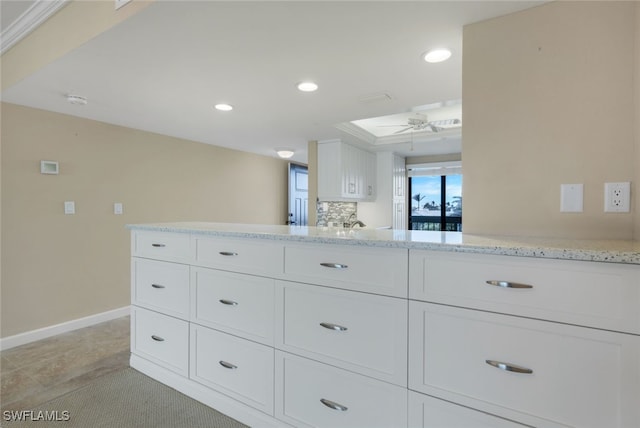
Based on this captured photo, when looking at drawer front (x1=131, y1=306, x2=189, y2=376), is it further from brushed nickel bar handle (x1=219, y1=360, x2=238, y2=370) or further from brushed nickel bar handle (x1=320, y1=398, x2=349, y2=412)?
brushed nickel bar handle (x1=320, y1=398, x2=349, y2=412)

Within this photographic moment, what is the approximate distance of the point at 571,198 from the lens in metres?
1.45

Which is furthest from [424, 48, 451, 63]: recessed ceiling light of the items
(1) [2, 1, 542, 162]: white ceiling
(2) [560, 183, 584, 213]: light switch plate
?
(2) [560, 183, 584, 213]: light switch plate

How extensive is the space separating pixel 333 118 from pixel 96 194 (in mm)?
2691

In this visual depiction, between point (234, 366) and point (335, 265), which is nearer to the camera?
point (335, 265)

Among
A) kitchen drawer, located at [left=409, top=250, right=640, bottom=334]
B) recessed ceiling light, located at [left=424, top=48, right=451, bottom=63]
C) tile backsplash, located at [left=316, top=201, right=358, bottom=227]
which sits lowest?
kitchen drawer, located at [left=409, top=250, right=640, bottom=334]

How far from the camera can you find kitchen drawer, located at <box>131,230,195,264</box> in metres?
2.04

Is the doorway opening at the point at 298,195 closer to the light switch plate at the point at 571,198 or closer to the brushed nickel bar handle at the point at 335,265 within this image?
the brushed nickel bar handle at the point at 335,265

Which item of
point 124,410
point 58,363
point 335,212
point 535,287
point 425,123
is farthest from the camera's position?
point 335,212

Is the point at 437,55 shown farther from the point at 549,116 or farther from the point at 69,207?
the point at 69,207

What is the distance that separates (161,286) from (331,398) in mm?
1391

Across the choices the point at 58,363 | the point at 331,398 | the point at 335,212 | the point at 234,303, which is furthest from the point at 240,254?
the point at 335,212

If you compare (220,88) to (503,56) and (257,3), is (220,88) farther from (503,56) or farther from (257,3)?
(503,56)

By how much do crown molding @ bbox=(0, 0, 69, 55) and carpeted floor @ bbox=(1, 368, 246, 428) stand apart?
8.20ft

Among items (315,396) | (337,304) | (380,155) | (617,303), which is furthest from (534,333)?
(380,155)
